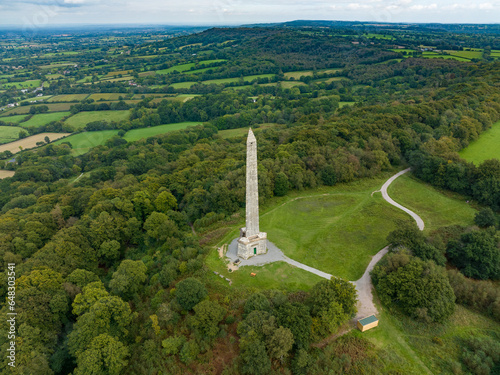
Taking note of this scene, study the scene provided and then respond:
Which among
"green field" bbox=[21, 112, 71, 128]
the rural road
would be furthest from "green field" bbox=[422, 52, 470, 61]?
"green field" bbox=[21, 112, 71, 128]

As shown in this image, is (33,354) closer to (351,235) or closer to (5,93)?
(351,235)

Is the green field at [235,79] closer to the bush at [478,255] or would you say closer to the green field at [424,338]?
the bush at [478,255]

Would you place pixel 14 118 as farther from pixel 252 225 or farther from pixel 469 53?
pixel 469 53

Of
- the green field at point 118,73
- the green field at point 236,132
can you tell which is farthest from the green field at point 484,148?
the green field at point 118,73

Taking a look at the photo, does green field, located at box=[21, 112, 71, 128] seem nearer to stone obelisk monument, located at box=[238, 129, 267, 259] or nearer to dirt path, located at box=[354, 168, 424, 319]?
stone obelisk monument, located at box=[238, 129, 267, 259]

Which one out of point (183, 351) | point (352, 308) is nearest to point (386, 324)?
point (352, 308)

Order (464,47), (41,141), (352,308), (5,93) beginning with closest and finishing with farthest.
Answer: (352,308), (41,141), (5,93), (464,47)

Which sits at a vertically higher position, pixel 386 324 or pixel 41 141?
pixel 386 324

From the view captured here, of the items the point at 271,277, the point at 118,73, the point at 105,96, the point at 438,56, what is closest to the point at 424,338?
the point at 271,277
